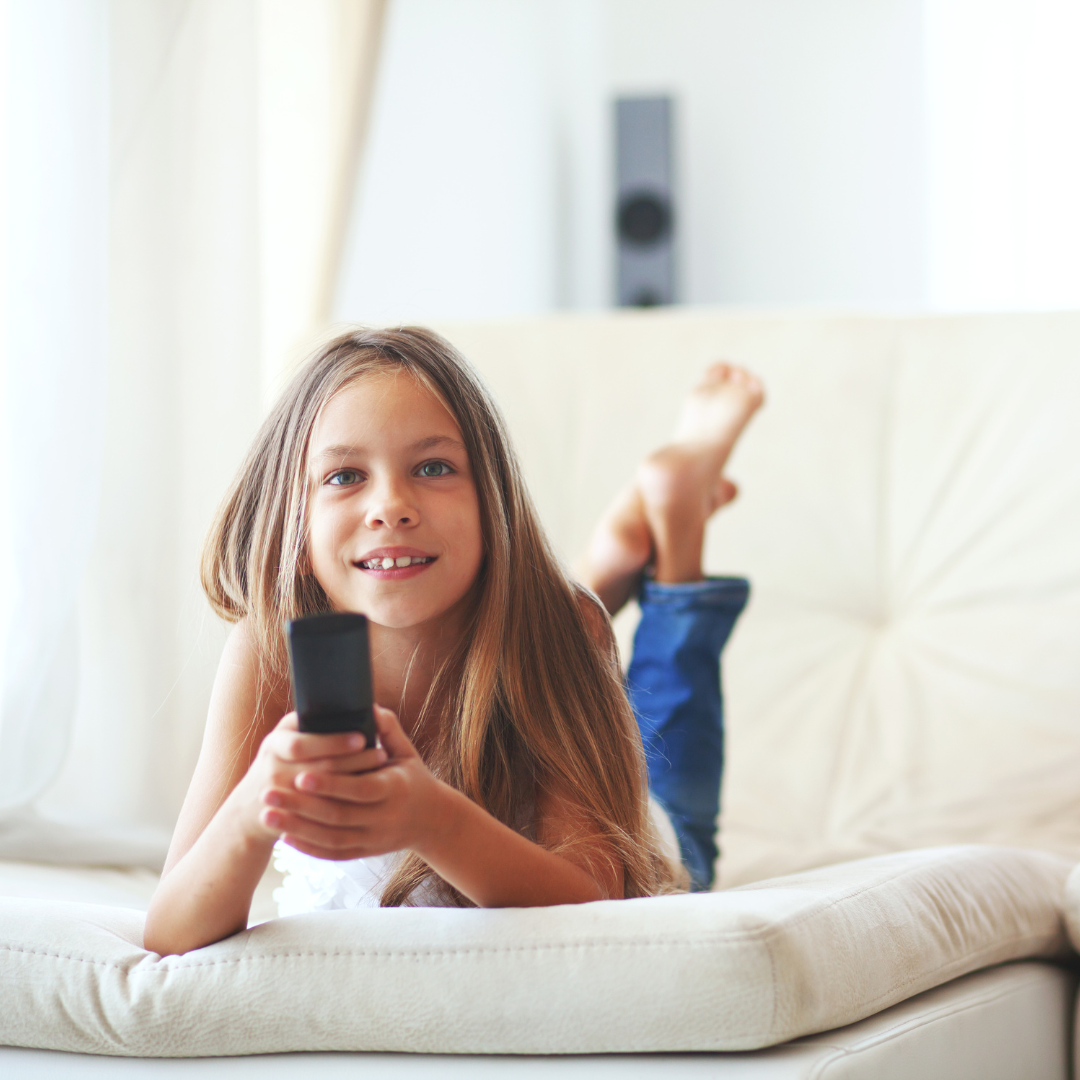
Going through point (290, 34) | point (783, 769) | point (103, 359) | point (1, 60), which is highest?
point (290, 34)

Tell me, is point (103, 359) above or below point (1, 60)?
below

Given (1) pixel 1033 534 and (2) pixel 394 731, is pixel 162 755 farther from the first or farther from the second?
(1) pixel 1033 534

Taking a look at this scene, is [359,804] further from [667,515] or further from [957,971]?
[667,515]

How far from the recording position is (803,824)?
1.18 metres

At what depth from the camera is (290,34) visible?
4.75ft

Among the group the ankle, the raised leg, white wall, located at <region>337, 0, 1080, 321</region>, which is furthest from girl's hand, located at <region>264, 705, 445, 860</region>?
white wall, located at <region>337, 0, 1080, 321</region>

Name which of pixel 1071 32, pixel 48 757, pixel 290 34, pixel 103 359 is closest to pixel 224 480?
pixel 103 359

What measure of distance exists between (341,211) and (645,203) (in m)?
1.57

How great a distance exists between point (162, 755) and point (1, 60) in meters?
0.63

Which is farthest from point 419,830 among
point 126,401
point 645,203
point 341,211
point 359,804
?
point 645,203

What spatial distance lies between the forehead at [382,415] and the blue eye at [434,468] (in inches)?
0.7

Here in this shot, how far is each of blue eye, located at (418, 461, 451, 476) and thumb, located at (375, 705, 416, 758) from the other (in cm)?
20

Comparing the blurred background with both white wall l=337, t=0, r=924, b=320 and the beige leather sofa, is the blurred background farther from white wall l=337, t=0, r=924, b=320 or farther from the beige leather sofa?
the beige leather sofa

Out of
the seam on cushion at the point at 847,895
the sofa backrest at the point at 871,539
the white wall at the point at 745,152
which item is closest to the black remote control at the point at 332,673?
the seam on cushion at the point at 847,895
